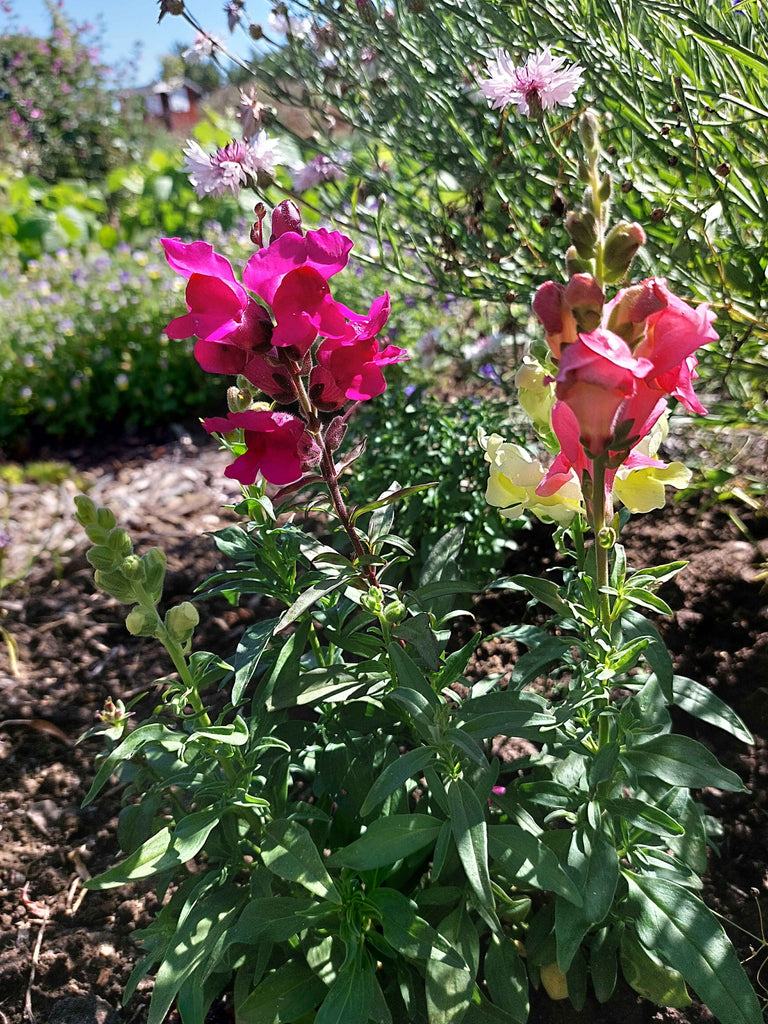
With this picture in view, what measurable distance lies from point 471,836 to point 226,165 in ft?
5.58

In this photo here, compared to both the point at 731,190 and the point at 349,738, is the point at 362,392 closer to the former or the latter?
the point at 349,738

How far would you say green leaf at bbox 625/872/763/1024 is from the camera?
1300 millimetres

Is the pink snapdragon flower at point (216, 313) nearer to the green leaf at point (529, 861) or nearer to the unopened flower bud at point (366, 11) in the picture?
the green leaf at point (529, 861)

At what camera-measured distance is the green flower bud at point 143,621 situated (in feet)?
4.32

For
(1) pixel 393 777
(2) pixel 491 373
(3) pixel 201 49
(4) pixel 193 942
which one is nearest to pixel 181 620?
(1) pixel 393 777

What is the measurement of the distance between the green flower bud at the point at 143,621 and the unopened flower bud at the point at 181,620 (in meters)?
0.02

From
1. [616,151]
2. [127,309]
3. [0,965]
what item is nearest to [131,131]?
[127,309]

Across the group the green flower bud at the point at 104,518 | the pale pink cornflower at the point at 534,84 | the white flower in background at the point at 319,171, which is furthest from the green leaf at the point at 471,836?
the white flower in background at the point at 319,171

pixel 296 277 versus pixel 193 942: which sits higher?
pixel 296 277

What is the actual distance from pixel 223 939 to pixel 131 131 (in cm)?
1401

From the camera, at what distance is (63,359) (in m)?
5.04

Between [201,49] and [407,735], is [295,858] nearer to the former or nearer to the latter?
[407,735]

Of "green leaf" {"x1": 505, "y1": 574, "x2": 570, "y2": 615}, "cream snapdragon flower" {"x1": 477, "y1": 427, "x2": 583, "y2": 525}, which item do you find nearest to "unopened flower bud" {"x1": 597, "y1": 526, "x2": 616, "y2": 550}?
"cream snapdragon flower" {"x1": 477, "y1": 427, "x2": 583, "y2": 525}

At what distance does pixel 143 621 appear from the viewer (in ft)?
4.35
